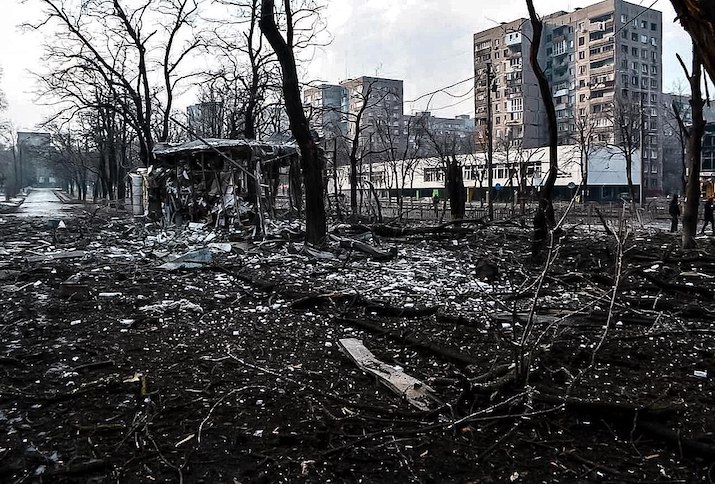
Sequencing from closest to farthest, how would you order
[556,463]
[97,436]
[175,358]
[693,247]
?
[556,463], [97,436], [175,358], [693,247]

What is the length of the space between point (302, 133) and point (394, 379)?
881 centimetres

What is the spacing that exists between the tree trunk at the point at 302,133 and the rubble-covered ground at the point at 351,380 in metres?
3.42

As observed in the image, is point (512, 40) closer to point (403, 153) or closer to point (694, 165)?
point (403, 153)

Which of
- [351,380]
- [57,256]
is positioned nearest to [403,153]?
[57,256]

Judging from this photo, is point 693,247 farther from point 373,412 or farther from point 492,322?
point 373,412

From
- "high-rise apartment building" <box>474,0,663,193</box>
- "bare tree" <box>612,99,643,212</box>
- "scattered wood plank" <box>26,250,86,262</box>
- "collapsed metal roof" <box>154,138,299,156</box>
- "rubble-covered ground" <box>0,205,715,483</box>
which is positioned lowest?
"rubble-covered ground" <box>0,205,715,483</box>

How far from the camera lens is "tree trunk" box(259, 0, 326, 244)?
12609 mm

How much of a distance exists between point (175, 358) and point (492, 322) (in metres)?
3.41

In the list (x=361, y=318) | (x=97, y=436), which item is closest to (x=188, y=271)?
(x=361, y=318)

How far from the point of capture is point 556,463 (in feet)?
11.2

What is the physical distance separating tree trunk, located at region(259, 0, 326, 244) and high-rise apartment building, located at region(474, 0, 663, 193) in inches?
1889

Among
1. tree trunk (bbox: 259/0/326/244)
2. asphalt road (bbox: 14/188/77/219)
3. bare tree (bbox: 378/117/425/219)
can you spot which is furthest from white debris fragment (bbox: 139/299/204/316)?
asphalt road (bbox: 14/188/77/219)

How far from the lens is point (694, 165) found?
12.6 m

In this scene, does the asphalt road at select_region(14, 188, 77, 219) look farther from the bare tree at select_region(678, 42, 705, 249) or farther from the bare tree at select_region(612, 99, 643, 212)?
the bare tree at select_region(612, 99, 643, 212)
